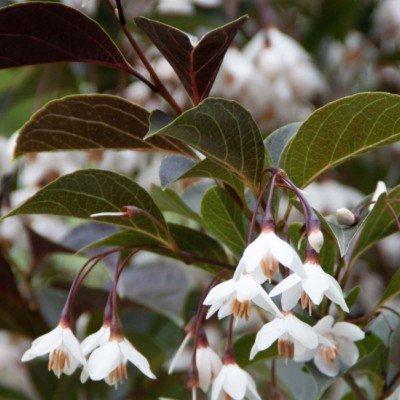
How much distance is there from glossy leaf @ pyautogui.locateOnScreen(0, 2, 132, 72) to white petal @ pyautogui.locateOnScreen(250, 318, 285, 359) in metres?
0.31

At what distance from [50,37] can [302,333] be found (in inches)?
14.8

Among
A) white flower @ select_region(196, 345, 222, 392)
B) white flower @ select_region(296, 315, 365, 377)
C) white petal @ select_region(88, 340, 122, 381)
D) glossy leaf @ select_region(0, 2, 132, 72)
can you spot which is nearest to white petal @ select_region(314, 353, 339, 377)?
white flower @ select_region(296, 315, 365, 377)

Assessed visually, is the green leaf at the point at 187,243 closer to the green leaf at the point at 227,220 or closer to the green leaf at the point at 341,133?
the green leaf at the point at 227,220

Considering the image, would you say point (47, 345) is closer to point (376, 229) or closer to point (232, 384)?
point (232, 384)

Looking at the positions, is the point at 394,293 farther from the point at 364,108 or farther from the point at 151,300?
the point at 151,300

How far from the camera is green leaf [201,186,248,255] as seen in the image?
2.98ft

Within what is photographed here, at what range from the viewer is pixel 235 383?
79cm

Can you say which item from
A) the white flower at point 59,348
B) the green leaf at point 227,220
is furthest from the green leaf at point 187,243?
the white flower at point 59,348

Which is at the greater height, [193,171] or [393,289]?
[193,171]

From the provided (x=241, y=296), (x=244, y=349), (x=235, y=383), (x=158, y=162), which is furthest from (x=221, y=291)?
(x=158, y=162)

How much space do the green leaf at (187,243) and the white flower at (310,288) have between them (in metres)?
0.20

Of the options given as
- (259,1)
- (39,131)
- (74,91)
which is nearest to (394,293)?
(39,131)

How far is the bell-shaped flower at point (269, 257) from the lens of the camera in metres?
0.69

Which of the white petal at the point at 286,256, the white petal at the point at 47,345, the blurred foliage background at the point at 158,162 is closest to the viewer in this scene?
the white petal at the point at 286,256
